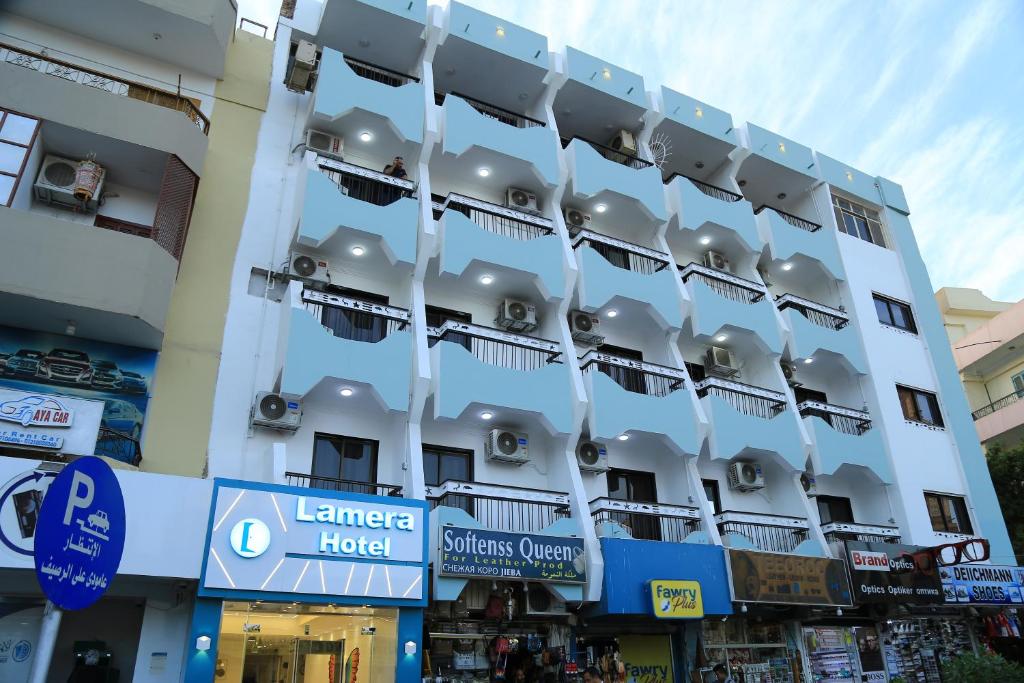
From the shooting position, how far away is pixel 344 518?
13227 mm

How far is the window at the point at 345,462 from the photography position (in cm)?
1599

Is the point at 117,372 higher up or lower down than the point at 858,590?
higher up

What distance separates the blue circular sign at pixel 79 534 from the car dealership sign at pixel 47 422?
870cm

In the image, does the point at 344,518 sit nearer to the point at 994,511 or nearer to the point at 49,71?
the point at 49,71

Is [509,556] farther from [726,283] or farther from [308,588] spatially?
[726,283]

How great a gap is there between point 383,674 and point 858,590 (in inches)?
487

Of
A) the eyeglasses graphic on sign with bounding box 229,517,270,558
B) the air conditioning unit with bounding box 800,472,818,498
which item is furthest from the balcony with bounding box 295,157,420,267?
the air conditioning unit with bounding box 800,472,818,498

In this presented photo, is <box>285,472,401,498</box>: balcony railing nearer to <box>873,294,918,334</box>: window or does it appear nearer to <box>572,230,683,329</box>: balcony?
<box>572,230,683,329</box>: balcony

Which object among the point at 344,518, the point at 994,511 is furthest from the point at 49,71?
the point at 994,511

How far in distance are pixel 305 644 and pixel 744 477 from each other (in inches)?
483

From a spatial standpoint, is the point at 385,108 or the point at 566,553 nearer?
the point at 566,553

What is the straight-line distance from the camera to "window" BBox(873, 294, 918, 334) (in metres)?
26.3

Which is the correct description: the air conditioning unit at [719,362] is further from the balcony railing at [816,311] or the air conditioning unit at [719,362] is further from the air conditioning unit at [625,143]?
the air conditioning unit at [625,143]

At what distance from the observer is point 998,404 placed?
3591 centimetres
